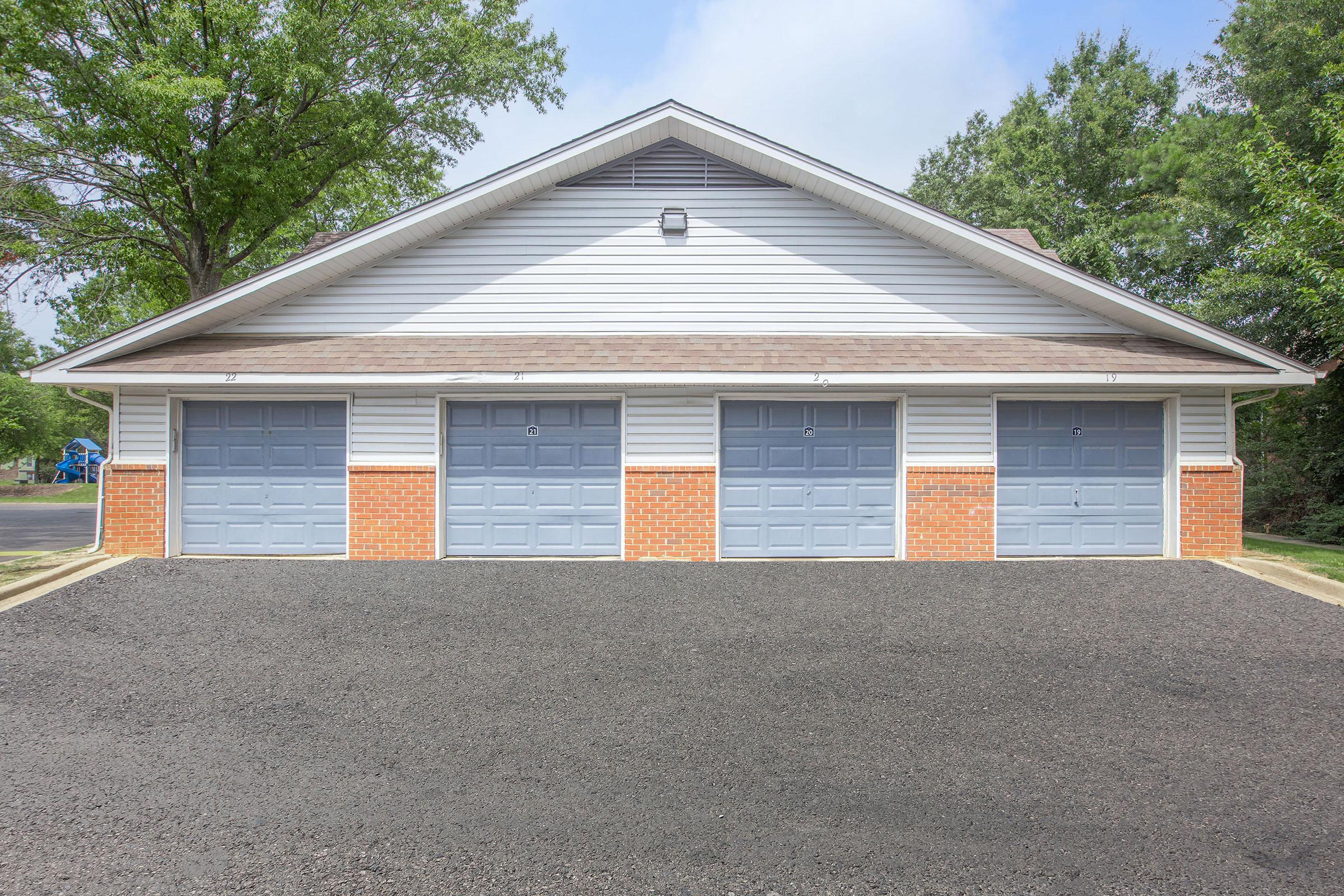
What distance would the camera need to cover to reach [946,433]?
10383mm

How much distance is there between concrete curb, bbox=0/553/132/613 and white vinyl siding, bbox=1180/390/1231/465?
46.0ft

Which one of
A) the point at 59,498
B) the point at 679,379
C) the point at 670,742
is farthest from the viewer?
the point at 59,498

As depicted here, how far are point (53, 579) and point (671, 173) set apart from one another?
30.6ft

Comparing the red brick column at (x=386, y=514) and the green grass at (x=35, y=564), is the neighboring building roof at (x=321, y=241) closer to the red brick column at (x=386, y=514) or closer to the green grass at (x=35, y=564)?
the red brick column at (x=386, y=514)

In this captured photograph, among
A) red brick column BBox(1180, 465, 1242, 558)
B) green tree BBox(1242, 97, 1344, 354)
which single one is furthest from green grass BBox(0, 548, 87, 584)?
green tree BBox(1242, 97, 1344, 354)

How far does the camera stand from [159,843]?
3496 millimetres

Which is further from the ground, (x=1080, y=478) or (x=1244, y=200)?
(x=1244, y=200)

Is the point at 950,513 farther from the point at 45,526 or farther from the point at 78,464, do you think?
the point at 78,464

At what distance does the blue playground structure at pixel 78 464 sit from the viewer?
124ft

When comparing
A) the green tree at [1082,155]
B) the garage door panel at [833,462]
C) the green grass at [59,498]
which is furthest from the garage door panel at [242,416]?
the green tree at [1082,155]

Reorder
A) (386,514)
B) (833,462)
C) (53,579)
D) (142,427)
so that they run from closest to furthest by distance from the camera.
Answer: (53,579) < (142,427) < (386,514) < (833,462)

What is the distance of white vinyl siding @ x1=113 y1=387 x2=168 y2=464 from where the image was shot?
10.1m

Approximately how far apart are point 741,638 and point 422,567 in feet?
15.5

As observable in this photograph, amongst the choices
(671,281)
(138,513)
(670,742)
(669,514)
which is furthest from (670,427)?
(138,513)
